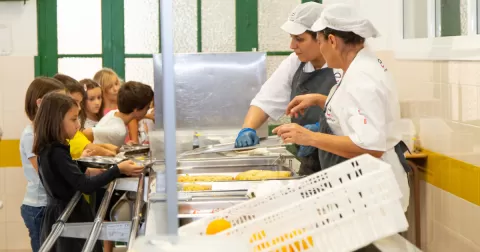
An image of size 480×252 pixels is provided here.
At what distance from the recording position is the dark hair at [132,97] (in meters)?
4.60

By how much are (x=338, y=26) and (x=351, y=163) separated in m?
0.88

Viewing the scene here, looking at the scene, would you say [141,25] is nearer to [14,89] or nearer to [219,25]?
[219,25]

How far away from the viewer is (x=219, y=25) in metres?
5.73

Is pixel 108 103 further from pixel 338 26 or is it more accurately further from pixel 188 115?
pixel 338 26

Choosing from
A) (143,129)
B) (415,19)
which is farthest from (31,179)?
(415,19)

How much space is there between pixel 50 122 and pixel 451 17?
1974 millimetres

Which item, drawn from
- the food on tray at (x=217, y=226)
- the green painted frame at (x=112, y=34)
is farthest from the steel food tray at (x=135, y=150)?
the food on tray at (x=217, y=226)

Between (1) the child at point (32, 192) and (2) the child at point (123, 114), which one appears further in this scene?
(2) the child at point (123, 114)

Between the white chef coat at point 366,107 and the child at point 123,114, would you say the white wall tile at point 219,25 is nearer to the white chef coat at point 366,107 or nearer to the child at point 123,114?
the child at point 123,114

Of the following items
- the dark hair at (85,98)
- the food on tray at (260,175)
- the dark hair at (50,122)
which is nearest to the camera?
the food on tray at (260,175)

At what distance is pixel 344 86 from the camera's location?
8.07 ft

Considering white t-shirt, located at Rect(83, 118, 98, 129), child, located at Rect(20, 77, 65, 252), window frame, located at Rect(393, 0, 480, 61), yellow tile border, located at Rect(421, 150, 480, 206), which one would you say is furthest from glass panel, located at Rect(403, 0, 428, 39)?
white t-shirt, located at Rect(83, 118, 98, 129)

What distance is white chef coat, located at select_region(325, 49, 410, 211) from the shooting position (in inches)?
92.9

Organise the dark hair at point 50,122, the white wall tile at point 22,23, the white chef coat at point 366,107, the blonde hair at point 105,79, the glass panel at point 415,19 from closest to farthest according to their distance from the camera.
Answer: the white chef coat at point 366,107 → the dark hair at point 50,122 → the glass panel at point 415,19 → the blonde hair at point 105,79 → the white wall tile at point 22,23
